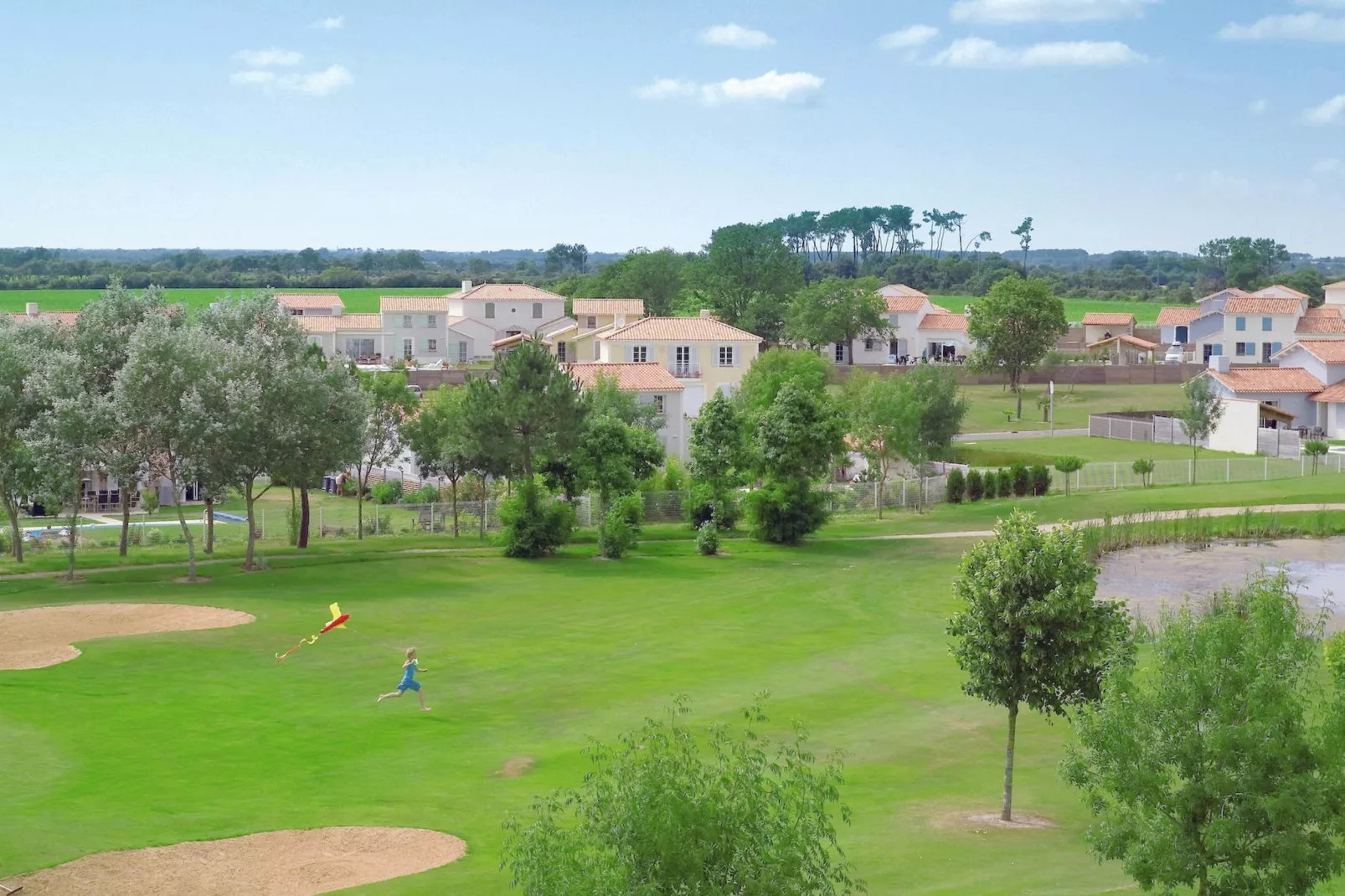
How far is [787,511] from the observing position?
55.8m

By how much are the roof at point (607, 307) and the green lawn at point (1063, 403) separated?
3053 cm

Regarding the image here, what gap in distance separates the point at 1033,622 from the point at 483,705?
13.0 meters

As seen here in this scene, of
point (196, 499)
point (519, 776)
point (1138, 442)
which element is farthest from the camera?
point (1138, 442)

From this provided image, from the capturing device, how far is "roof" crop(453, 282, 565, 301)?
13388cm

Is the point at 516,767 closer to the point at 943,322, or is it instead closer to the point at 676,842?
the point at 676,842

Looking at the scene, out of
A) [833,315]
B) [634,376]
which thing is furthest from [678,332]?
[833,315]

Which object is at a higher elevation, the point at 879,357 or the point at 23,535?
the point at 879,357

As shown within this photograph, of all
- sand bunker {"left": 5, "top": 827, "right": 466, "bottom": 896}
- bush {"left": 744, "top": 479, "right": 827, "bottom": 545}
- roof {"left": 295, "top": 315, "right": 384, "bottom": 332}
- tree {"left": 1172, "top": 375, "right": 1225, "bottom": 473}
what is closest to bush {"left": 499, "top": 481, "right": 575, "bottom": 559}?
bush {"left": 744, "top": 479, "right": 827, "bottom": 545}

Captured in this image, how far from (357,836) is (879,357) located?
109211 mm

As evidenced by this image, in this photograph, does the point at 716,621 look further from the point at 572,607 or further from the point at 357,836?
the point at 357,836

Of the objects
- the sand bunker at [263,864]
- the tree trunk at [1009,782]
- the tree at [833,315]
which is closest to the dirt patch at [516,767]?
the sand bunker at [263,864]

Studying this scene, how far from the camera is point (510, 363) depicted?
52.3 meters

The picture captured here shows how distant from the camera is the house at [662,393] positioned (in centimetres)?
7981

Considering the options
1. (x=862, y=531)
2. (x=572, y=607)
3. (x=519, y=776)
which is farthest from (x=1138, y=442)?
(x=519, y=776)
